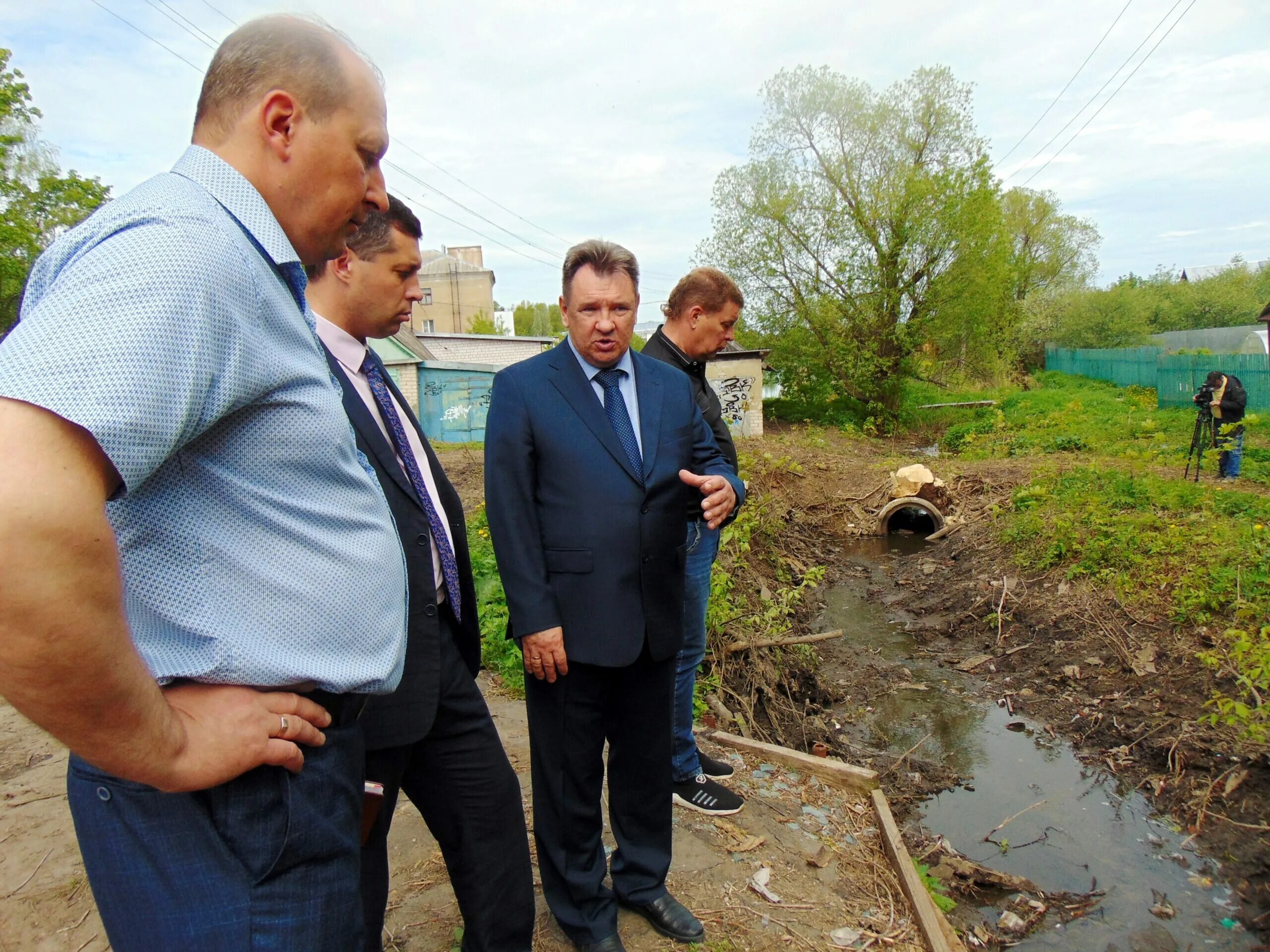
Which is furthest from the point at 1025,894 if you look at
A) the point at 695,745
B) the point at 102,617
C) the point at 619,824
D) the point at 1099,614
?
the point at 102,617

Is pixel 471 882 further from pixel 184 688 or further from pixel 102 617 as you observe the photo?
pixel 102 617

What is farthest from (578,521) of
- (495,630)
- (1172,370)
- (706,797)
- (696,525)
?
(1172,370)

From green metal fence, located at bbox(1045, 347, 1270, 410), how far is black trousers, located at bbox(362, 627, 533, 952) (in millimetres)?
17388

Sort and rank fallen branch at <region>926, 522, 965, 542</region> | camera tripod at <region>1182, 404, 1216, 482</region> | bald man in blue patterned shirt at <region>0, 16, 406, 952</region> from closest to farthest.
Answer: bald man in blue patterned shirt at <region>0, 16, 406, 952</region>, fallen branch at <region>926, 522, 965, 542</region>, camera tripod at <region>1182, 404, 1216, 482</region>

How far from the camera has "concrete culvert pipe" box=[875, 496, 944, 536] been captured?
11.8 metres

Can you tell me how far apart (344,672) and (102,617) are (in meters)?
0.37

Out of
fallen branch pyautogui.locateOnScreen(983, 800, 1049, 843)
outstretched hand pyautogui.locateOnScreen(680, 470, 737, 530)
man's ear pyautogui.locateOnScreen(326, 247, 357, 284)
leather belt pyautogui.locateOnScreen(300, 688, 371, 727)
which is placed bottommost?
fallen branch pyautogui.locateOnScreen(983, 800, 1049, 843)

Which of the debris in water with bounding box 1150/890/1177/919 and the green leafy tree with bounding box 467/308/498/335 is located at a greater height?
the green leafy tree with bounding box 467/308/498/335

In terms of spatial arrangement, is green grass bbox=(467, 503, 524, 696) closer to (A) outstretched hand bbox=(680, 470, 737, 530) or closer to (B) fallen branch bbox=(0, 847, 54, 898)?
(B) fallen branch bbox=(0, 847, 54, 898)

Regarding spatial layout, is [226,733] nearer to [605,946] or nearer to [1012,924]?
[605,946]

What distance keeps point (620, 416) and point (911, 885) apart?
2.23 m

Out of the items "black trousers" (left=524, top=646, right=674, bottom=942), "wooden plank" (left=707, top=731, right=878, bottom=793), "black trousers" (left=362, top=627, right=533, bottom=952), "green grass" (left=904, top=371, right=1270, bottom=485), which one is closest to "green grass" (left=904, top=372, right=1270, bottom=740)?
"green grass" (left=904, top=371, right=1270, bottom=485)

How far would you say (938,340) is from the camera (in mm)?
25203

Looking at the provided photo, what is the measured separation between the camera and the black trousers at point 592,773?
8.36ft
